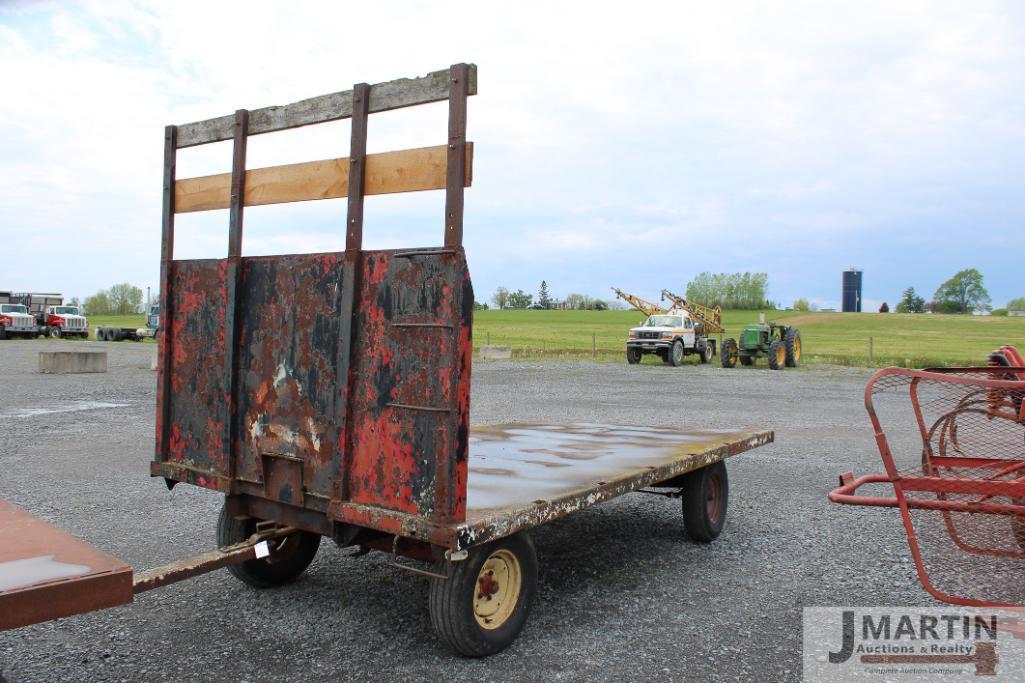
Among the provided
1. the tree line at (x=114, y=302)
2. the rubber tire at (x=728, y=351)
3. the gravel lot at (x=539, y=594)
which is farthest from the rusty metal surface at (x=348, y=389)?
the tree line at (x=114, y=302)

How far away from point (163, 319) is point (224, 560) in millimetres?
1506

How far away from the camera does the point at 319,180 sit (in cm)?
382

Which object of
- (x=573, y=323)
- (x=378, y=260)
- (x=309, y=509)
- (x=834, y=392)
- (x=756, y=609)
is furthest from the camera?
(x=573, y=323)

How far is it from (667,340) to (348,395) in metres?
26.6

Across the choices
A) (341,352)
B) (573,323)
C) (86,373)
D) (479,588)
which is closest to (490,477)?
(479,588)

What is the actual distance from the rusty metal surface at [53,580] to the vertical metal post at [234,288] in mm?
1493

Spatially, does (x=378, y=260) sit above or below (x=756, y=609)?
above

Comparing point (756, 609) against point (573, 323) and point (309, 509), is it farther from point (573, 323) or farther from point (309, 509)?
point (573, 323)

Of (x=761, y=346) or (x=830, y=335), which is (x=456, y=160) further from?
(x=830, y=335)

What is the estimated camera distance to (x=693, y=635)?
397 cm

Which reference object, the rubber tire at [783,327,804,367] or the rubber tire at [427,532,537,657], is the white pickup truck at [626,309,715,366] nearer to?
the rubber tire at [783,327,804,367]

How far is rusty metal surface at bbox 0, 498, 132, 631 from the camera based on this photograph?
6.94 ft

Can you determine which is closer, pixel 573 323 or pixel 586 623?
pixel 586 623

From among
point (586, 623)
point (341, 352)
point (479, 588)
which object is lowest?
point (586, 623)
